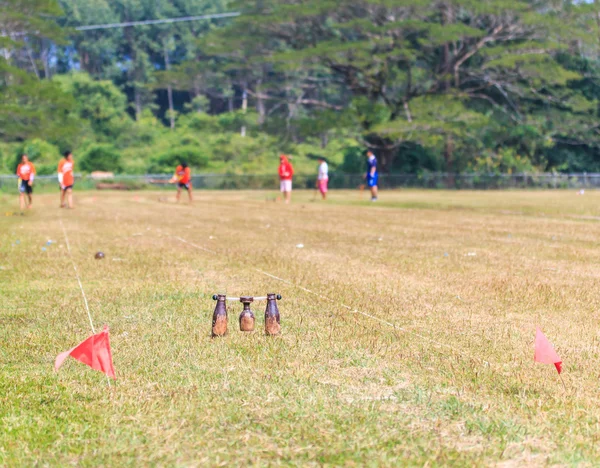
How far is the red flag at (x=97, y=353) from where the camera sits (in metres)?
5.50

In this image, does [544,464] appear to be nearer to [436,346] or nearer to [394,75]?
[436,346]

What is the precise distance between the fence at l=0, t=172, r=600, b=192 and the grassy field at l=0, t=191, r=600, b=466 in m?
38.8

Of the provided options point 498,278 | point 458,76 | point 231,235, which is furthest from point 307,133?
point 498,278

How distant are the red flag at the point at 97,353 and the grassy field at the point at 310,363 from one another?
128 millimetres

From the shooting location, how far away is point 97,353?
561 centimetres

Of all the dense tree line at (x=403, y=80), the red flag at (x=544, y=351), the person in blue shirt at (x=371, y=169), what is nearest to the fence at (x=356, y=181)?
the dense tree line at (x=403, y=80)

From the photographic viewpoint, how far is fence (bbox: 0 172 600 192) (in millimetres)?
52469

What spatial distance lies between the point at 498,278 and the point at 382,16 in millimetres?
40358

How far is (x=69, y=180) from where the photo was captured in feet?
94.6

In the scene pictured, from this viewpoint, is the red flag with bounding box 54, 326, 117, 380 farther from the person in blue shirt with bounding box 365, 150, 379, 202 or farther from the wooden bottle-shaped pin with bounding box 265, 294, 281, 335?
the person in blue shirt with bounding box 365, 150, 379, 202

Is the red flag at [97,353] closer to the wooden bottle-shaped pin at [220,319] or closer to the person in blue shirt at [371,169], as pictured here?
the wooden bottle-shaped pin at [220,319]

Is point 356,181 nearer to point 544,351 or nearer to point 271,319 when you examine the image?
point 271,319

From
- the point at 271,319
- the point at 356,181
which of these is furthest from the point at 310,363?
the point at 356,181

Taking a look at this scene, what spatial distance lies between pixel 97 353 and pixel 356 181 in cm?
5088
